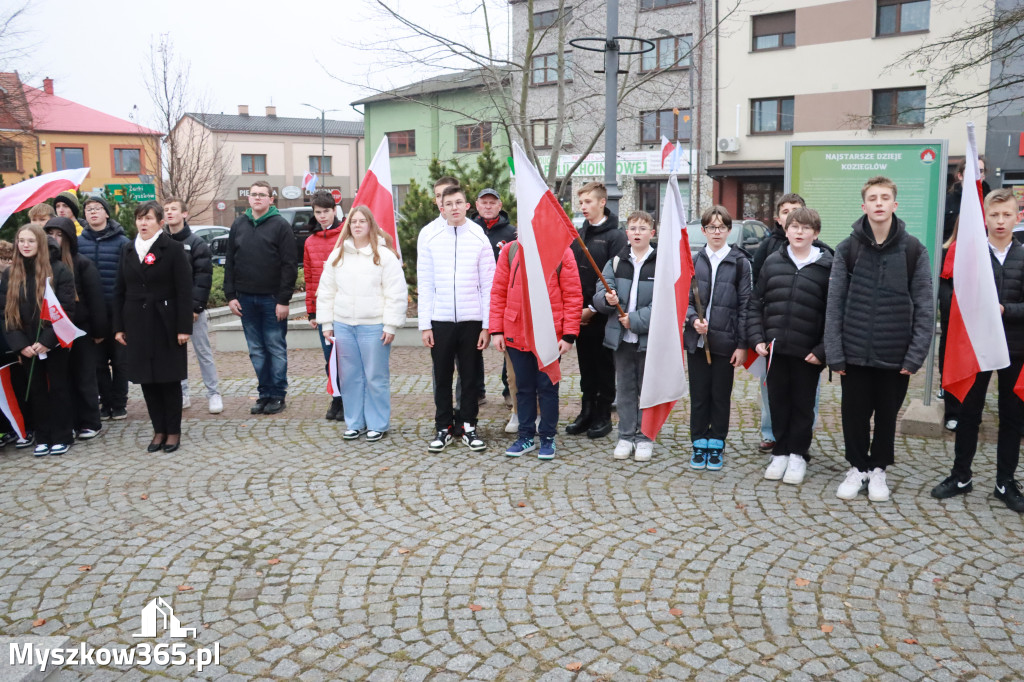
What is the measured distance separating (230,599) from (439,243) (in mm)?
3399

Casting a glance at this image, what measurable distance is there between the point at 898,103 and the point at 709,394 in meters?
27.7

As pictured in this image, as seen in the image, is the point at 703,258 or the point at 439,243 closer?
the point at 703,258

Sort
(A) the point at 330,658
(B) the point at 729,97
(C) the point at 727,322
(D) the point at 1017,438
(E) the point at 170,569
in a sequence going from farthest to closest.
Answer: (B) the point at 729,97
(C) the point at 727,322
(D) the point at 1017,438
(E) the point at 170,569
(A) the point at 330,658

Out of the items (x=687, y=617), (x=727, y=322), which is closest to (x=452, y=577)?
(x=687, y=617)

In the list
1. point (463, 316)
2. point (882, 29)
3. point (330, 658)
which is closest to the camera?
point (330, 658)

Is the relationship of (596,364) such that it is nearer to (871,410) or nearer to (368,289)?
(368,289)

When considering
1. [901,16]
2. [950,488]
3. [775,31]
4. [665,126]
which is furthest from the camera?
[665,126]

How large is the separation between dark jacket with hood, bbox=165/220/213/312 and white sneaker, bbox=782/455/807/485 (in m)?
5.48

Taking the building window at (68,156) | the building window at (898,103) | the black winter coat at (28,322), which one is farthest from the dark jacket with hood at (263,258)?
the building window at (68,156)

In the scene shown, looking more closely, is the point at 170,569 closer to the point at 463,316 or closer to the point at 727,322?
the point at 463,316

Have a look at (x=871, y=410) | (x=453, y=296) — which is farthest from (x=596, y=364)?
(x=871, y=410)

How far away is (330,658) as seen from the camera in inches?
146

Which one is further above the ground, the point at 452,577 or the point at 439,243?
the point at 439,243

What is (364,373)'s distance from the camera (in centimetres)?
741
